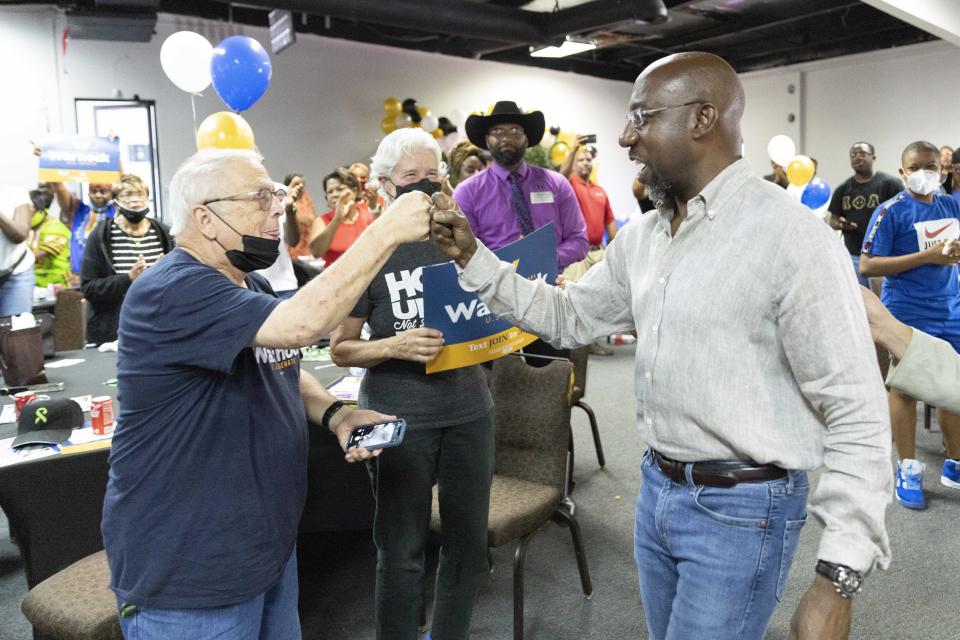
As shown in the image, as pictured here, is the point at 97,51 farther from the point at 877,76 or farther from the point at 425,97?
the point at 877,76

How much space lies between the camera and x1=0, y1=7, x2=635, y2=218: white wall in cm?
761

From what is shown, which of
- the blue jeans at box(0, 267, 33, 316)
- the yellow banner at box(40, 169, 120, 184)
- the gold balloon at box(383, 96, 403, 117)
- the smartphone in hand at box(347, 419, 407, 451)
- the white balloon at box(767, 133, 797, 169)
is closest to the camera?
the smartphone in hand at box(347, 419, 407, 451)

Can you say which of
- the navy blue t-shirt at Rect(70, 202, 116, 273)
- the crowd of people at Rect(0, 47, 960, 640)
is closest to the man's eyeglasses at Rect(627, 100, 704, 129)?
the crowd of people at Rect(0, 47, 960, 640)

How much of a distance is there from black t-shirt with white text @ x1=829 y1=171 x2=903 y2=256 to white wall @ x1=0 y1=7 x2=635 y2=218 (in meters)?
5.87

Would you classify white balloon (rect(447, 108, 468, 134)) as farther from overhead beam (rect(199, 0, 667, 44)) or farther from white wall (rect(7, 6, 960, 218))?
overhead beam (rect(199, 0, 667, 44))

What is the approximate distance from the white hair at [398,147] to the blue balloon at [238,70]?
4242mm

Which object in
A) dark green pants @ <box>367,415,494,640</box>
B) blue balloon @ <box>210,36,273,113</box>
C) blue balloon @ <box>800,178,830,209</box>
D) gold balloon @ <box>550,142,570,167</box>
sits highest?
blue balloon @ <box>210,36,273,113</box>

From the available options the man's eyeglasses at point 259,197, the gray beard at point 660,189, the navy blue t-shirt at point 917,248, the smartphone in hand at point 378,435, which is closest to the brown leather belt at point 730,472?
the gray beard at point 660,189

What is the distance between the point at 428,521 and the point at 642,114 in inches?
50.9

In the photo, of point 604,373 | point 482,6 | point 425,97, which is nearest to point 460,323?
point 604,373

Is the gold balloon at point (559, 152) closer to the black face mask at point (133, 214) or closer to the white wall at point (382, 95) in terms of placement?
the white wall at point (382, 95)

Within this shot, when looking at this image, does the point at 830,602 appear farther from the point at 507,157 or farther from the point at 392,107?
the point at 392,107

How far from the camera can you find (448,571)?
2178 mm

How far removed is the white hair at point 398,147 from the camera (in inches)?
82.5
